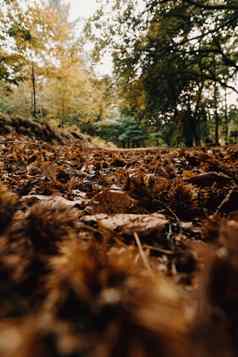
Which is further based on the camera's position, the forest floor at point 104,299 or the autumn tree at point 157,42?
the autumn tree at point 157,42

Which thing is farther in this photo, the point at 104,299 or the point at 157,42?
the point at 157,42

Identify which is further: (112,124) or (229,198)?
(112,124)

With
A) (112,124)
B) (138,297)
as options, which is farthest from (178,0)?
(112,124)

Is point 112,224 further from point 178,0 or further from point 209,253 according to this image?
point 178,0

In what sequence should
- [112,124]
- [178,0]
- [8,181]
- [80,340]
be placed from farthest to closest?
[112,124], [178,0], [8,181], [80,340]

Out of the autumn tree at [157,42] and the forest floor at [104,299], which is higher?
the autumn tree at [157,42]

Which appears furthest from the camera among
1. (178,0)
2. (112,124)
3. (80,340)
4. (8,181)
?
(112,124)

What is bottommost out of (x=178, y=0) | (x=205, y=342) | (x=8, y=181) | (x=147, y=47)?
(x=205, y=342)

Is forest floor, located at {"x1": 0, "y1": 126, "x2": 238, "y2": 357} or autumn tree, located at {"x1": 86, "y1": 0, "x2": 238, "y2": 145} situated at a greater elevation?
autumn tree, located at {"x1": 86, "y1": 0, "x2": 238, "y2": 145}

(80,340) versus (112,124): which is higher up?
(112,124)

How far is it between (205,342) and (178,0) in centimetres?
863

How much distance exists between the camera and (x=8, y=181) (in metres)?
1.78

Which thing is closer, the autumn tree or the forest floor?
the forest floor

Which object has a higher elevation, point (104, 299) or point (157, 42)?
point (157, 42)
